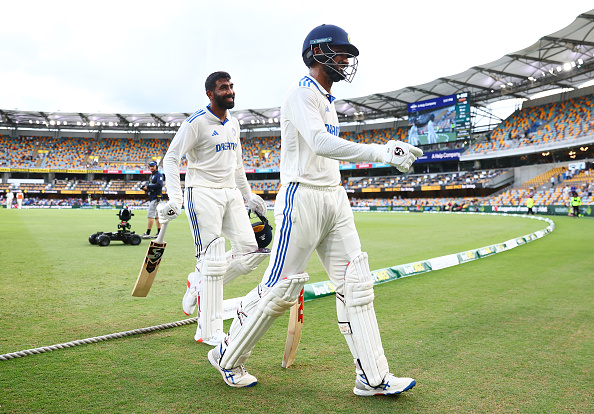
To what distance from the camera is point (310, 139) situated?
258cm

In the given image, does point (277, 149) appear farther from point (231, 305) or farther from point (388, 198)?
point (231, 305)

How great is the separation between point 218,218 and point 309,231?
62.7 inches

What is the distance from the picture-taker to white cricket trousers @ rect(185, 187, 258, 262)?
13.1 feet

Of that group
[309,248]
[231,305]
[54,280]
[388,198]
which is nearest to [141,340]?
[231,305]

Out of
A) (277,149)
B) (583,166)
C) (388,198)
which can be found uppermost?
(277,149)

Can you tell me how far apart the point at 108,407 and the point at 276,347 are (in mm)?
1467

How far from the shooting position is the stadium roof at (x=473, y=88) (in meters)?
35.2

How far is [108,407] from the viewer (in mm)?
2375

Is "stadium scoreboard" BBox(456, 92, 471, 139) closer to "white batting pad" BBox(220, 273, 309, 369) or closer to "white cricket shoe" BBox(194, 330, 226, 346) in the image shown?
"white cricket shoe" BBox(194, 330, 226, 346)

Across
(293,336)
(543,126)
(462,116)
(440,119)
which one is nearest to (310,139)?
(293,336)

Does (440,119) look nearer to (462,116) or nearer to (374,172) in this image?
(462,116)

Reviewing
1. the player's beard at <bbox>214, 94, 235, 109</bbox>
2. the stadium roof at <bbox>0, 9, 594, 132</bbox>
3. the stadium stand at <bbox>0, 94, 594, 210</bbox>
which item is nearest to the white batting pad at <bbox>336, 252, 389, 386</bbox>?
the player's beard at <bbox>214, 94, 235, 109</bbox>

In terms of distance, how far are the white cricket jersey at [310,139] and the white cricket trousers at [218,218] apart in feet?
4.40

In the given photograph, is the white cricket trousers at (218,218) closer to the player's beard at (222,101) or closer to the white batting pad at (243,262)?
the white batting pad at (243,262)
